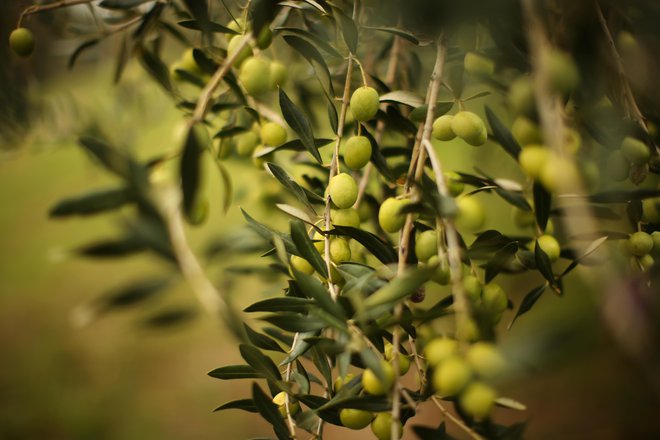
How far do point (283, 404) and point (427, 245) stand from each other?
0.23 m

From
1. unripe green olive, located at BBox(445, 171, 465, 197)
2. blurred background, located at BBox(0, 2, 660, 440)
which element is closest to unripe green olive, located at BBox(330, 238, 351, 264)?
unripe green olive, located at BBox(445, 171, 465, 197)

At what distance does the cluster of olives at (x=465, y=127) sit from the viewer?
0.45 metres

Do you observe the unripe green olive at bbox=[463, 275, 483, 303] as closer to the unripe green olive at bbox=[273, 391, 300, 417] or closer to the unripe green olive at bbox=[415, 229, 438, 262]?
the unripe green olive at bbox=[415, 229, 438, 262]

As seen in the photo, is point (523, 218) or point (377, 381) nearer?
point (377, 381)

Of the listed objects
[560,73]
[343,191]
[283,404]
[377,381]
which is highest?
[560,73]

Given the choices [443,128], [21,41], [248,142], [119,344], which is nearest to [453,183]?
[443,128]

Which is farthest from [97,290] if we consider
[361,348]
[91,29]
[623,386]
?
[361,348]

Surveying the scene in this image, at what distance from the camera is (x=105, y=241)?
27 centimetres

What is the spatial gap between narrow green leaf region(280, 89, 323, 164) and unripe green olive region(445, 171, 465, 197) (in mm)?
137

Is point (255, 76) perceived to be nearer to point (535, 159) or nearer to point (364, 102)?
point (364, 102)

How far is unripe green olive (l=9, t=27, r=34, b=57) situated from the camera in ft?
1.98

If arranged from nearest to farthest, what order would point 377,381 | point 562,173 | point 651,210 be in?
point 562,173 → point 377,381 → point 651,210

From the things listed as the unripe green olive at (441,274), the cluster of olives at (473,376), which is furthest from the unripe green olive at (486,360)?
the unripe green olive at (441,274)

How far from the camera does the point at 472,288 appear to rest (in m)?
0.43
